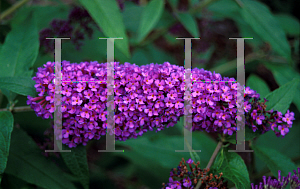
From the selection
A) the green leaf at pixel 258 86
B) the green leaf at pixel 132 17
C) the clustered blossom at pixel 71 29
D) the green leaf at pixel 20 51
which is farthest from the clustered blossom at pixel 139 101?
the green leaf at pixel 132 17

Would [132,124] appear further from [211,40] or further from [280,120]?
[211,40]

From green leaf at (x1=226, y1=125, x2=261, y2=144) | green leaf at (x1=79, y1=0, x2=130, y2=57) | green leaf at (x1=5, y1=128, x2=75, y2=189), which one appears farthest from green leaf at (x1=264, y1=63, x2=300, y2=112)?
green leaf at (x1=5, y1=128, x2=75, y2=189)

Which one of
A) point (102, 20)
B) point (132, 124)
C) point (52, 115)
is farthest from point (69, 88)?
point (102, 20)

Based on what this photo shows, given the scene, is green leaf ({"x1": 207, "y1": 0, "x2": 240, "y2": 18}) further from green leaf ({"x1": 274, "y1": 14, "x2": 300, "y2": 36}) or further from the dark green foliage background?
green leaf ({"x1": 274, "y1": 14, "x2": 300, "y2": 36})

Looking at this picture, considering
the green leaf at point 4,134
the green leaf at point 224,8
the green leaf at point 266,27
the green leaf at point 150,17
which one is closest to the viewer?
the green leaf at point 4,134

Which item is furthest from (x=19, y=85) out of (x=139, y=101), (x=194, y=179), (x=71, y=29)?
(x=194, y=179)

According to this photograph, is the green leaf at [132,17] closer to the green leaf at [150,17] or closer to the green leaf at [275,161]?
the green leaf at [150,17]

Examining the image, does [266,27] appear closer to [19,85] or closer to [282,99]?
[282,99]
